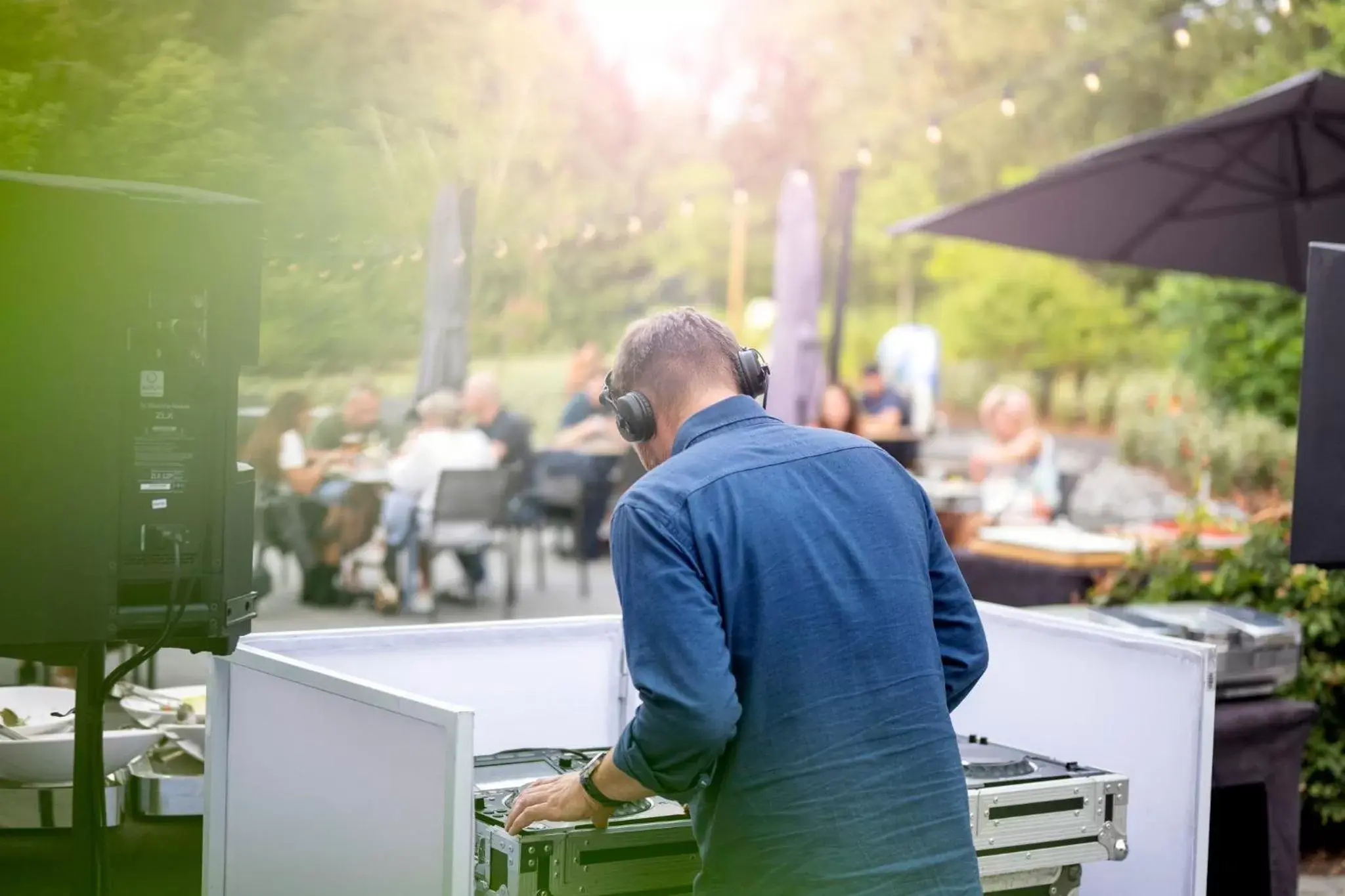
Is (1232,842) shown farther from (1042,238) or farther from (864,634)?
(1042,238)

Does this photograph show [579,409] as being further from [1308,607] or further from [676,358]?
[676,358]

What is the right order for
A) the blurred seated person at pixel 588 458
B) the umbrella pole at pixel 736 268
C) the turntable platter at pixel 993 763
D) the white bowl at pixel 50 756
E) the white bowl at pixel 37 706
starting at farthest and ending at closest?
the umbrella pole at pixel 736 268 < the blurred seated person at pixel 588 458 < the white bowl at pixel 37 706 < the white bowl at pixel 50 756 < the turntable platter at pixel 993 763

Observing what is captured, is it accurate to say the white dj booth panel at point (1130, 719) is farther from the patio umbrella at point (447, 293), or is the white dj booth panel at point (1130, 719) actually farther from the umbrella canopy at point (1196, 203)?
the patio umbrella at point (447, 293)

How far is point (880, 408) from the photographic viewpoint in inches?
416

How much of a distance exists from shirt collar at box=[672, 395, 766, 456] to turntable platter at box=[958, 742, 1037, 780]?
32.7 inches

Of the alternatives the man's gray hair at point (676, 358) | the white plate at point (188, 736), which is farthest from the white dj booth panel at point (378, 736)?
the man's gray hair at point (676, 358)

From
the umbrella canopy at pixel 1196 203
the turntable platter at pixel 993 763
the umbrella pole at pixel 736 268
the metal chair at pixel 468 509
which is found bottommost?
the metal chair at pixel 468 509

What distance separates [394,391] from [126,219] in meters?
9.61

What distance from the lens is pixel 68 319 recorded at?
89.7 inches

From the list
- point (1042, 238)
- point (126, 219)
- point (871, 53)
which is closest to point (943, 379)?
point (871, 53)

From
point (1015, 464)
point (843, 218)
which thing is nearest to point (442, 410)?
point (1015, 464)

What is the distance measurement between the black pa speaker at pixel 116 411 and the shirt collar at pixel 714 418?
0.86 m

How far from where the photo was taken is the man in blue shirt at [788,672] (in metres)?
1.76

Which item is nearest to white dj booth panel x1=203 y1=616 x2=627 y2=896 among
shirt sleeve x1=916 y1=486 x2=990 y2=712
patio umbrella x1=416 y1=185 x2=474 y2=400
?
shirt sleeve x1=916 y1=486 x2=990 y2=712
